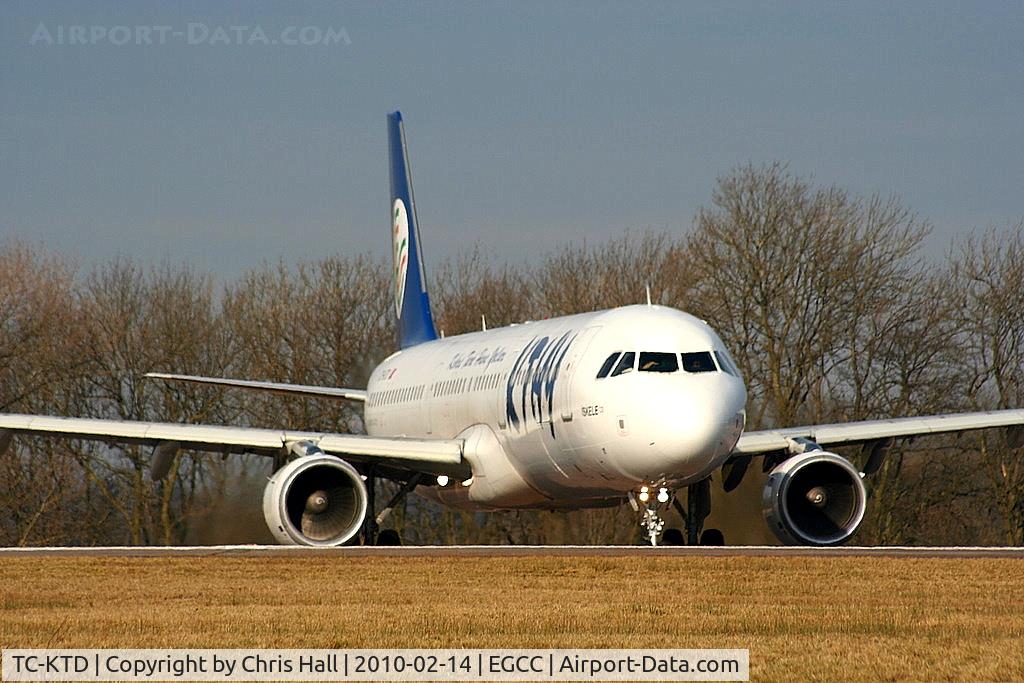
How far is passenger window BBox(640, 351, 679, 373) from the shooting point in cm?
2561

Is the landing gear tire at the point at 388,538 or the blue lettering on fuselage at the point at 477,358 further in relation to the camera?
the landing gear tire at the point at 388,538

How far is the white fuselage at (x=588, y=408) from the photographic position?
2511 centimetres

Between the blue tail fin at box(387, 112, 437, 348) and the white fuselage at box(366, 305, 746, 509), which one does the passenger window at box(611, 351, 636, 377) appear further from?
the blue tail fin at box(387, 112, 437, 348)

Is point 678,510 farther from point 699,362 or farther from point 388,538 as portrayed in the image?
point 388,538

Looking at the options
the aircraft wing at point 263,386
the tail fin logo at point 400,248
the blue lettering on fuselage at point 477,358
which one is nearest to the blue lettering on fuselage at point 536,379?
the blue lettering on fuselage at point 477,358

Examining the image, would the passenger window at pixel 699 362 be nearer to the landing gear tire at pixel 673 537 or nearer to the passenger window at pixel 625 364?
the passenger window at pixel 625 364

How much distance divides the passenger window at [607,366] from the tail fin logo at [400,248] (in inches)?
684

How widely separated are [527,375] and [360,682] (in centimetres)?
1887

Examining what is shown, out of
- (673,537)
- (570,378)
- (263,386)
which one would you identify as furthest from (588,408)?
(263,386)

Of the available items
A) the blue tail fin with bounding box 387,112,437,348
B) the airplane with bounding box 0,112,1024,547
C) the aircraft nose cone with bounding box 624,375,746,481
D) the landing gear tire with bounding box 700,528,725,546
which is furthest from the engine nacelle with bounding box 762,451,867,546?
the blue tail fin with bounding box 387,112,437,348

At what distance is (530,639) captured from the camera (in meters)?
12.8

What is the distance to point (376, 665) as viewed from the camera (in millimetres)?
11258

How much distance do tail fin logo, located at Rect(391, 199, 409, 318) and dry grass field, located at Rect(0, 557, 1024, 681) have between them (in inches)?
854

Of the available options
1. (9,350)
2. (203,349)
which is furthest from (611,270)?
(9,350)
